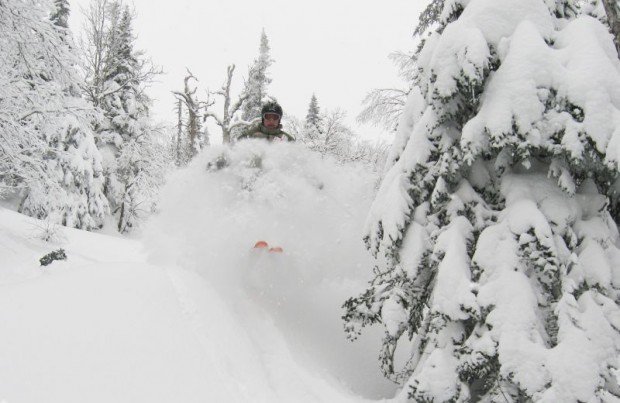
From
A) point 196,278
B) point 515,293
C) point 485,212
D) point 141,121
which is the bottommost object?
point 141,121

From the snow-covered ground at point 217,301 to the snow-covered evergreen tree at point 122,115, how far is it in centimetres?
1557

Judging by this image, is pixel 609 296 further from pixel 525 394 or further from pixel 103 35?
pixel 103 35

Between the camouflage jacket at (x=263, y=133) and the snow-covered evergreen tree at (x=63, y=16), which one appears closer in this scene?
the camouflage jacket at (x=263, y=133)

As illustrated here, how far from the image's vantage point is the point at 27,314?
→ 12.1ft

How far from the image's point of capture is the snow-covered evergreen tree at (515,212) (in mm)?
3211

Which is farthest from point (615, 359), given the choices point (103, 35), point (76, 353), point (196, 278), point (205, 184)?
point (103, 35)

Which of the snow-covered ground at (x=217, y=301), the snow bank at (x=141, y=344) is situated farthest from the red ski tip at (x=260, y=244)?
the snow bank at (x=141, y=344)

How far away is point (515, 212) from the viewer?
3.62 meters

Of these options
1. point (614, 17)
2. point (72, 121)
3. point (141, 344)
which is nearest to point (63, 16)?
point (72, 121)

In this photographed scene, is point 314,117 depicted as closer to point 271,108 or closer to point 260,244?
point 271,108

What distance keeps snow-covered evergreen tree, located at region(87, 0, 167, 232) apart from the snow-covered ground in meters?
15.6

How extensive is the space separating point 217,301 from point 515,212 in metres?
3.65

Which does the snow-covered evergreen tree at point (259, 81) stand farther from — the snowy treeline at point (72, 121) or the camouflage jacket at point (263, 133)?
the camouflage jacket at point (263, 133)

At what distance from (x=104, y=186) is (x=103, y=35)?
8.45 meters
